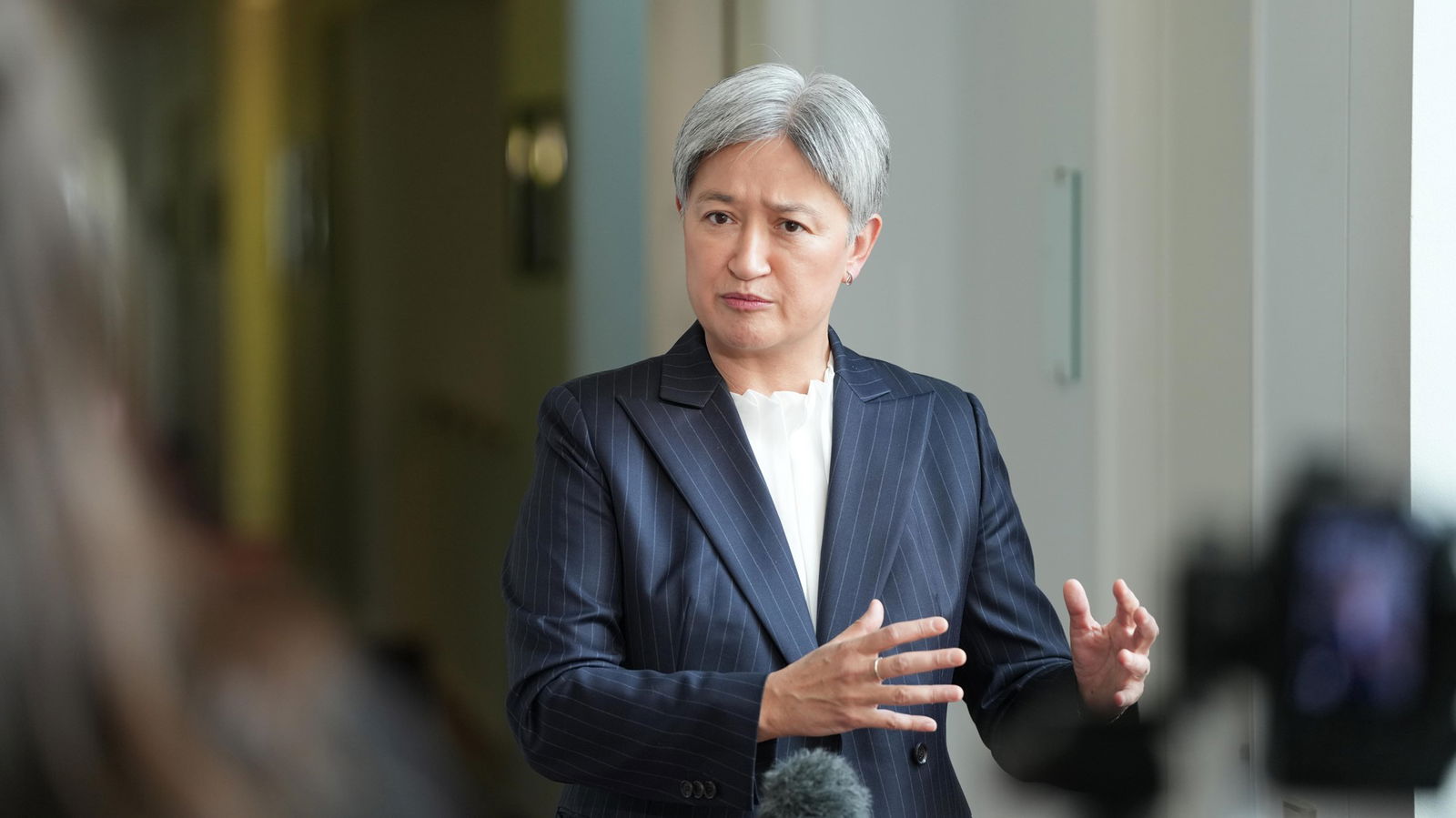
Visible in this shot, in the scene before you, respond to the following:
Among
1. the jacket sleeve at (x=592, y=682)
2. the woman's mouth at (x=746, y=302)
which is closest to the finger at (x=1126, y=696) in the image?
the jacket sleeve at (x=592, y=682)

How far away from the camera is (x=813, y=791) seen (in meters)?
0.75

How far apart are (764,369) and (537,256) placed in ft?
2.88

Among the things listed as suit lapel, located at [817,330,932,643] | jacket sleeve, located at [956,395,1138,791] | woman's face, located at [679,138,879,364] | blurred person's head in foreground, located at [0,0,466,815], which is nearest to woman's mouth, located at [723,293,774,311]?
woman's face, located at [679,138,879,364]

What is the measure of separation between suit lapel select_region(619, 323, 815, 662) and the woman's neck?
14mm

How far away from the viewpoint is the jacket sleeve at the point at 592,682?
85 cm

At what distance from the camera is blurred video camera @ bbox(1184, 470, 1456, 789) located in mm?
1223

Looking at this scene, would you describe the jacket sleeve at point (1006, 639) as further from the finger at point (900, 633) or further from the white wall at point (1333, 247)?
the white wall at point (1333, 247)

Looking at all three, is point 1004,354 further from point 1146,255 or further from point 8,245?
point 8,245

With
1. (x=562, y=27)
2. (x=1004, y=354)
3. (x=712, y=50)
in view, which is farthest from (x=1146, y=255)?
(x=562, y=27)

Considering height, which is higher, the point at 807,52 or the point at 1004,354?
the point at 807,52

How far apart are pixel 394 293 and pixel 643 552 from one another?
994mm

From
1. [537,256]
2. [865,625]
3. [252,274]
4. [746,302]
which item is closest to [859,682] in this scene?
[865,625]

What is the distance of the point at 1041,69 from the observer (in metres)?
1.74

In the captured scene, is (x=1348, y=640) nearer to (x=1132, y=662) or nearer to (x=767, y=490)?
(x=1132, y=662)
